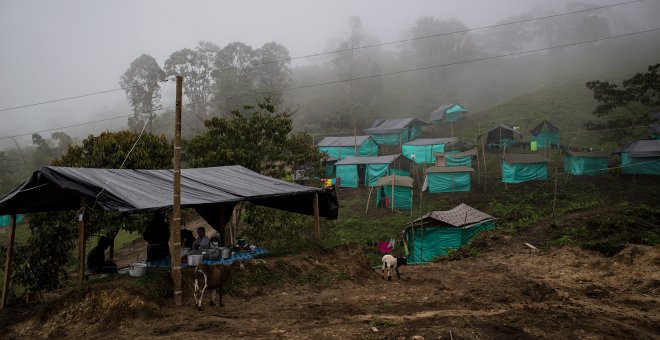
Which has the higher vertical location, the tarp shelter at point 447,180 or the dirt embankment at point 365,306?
the tarp shelter at point 447,180

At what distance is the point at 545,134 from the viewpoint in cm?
3981

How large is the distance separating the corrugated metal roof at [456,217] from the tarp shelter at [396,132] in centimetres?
2577

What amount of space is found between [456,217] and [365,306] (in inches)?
465

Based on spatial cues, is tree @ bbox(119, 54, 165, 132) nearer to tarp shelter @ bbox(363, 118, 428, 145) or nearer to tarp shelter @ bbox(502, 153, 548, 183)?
tarp shelter @ bbox(363, 118, 428, 145)

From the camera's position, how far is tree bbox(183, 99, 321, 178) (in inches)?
723

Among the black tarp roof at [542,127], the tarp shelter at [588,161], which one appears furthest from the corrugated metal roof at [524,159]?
the black tarp roof at [542,127]

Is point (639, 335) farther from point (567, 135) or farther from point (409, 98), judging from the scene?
point (409, 98)

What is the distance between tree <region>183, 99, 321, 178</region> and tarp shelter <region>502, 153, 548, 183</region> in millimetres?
17495

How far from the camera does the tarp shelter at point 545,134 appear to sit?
3988 cm

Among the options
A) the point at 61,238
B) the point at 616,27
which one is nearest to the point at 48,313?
the point at 61,238

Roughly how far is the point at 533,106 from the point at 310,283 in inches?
2083

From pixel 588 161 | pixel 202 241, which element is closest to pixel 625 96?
pixel 588 161

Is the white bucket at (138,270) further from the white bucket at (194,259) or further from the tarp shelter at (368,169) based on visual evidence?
the tarp shelter at (368,169)

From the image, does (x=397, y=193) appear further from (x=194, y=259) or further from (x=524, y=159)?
(x=194, y=259)
